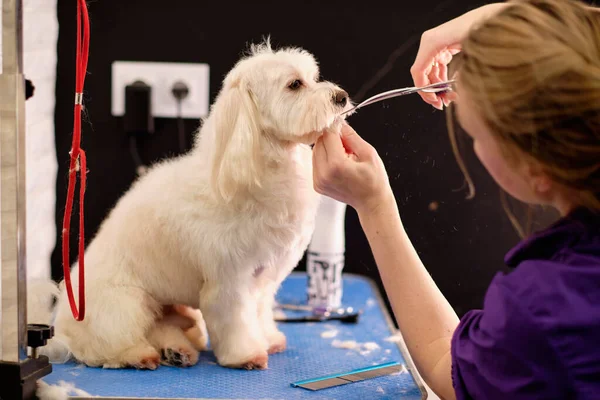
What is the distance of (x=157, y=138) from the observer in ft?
5.70

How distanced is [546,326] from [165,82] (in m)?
1.12

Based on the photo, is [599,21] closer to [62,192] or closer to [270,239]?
[270,239]

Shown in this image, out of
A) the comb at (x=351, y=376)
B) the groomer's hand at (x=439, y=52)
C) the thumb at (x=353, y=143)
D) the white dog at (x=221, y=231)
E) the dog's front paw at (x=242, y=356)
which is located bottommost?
the comb at (x=351, y=376)

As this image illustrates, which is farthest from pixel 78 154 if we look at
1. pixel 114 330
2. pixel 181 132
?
pixel 181 132

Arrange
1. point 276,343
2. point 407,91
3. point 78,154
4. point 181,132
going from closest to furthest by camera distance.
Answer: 1. point 78,154
2. point 407,91
3. point 276,343
4. point 181,132

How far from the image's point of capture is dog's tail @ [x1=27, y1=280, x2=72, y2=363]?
45.6 inches

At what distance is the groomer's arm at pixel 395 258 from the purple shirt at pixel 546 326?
13 cm

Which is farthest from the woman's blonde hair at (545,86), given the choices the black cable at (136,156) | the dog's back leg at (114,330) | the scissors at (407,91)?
the black cable at (136,156)

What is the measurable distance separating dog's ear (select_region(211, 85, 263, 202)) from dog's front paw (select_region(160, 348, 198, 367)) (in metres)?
0.29

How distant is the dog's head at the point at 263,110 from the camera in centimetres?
112

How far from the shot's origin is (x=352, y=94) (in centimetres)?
134

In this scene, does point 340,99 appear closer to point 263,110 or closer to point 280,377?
point 263,110

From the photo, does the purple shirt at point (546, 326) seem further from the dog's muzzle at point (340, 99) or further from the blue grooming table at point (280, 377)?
the dog's muzzle at point (340, 99)

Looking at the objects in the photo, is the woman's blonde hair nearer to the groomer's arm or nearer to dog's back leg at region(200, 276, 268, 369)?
the groomer's arm
